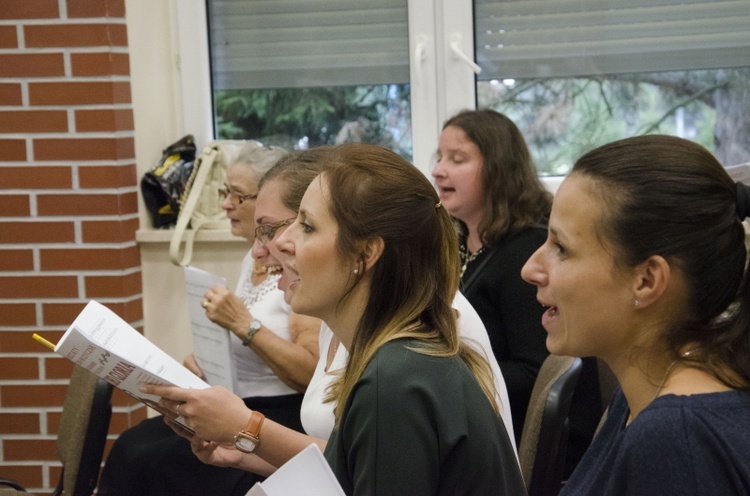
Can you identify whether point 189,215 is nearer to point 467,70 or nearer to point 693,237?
point 467,70

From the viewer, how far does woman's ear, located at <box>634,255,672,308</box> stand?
3.71 feet

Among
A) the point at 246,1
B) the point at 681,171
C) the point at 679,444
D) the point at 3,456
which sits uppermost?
the point at 246,1

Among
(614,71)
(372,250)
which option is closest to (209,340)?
(372,250)

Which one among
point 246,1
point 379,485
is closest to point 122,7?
point 246,1

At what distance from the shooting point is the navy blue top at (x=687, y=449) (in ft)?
3.34

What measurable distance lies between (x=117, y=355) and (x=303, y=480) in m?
0.52

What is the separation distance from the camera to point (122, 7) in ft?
9.47

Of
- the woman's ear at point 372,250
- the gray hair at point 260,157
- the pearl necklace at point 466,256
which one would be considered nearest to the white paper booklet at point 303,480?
the woman's ear at point 372,250

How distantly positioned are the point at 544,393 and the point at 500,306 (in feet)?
2.08

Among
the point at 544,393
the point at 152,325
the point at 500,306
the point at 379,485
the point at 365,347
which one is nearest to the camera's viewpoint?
the point at 379,485

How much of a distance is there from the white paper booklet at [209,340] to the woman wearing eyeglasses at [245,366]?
0.03m

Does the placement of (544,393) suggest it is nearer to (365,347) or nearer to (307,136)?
(365,347)

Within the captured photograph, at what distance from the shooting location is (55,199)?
2.91 metres

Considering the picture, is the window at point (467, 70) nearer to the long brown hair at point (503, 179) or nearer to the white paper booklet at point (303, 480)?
the long brown hair at point (503, 179)
